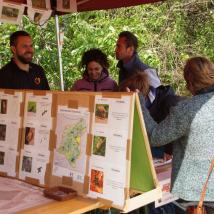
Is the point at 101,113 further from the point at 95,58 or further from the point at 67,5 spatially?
the point at 67,5

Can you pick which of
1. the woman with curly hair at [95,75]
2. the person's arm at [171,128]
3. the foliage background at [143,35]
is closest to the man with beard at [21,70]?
the woman with curly hair at [95,75]

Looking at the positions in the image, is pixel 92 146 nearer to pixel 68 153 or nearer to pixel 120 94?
pixel 68 153

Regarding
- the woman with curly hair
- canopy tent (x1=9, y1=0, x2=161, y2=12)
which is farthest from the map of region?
canopy tent (x1=9, y1=0, x2=161, y2=12)

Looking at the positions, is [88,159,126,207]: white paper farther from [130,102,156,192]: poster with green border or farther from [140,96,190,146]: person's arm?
[140,96,190,146]: person's arm

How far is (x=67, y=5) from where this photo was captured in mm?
4535

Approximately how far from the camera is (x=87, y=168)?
1864mm

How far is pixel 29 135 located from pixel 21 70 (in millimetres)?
1398

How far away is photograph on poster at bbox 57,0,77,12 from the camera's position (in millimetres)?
4449

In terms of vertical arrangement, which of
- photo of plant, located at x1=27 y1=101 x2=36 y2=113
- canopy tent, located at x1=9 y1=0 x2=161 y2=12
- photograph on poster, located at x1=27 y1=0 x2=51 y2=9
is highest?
canopy tent, located at x1=9 y1=0 x2=161 y2=12

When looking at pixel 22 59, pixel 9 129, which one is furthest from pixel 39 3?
pixel 9 129

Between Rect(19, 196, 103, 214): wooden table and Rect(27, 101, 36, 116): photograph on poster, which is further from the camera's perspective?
Rect(27, 101, 36, 116): photograph on poster

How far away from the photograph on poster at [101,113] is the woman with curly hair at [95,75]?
4.92 ft

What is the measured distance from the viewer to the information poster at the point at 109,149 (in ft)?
5.68

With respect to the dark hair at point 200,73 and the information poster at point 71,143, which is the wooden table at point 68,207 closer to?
the information poster at point 71,143
